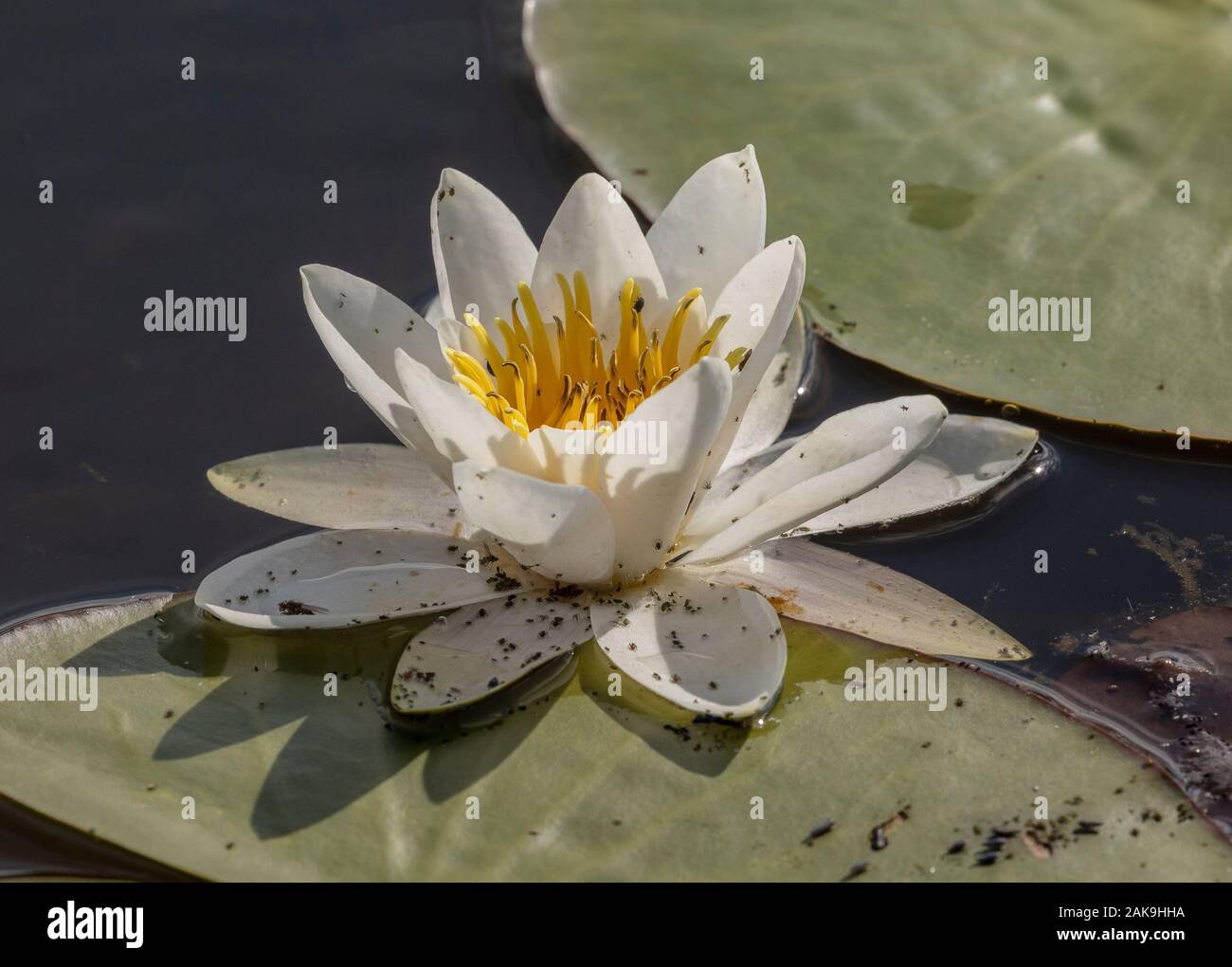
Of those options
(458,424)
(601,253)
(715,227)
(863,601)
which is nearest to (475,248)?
(601,253)

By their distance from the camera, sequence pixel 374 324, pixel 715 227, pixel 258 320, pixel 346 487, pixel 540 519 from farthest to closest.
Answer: pixel 258 320
pixel 346 487
pixel 715 227
pixel 374 324
pixel 540 519

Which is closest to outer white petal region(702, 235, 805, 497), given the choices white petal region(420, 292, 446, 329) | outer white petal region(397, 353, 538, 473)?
outer white petal region(397, 353, 538, 473)

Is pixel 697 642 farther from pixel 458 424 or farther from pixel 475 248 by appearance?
pixel 475 248

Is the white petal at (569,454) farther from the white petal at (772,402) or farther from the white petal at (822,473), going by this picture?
the white petal at (772,402)

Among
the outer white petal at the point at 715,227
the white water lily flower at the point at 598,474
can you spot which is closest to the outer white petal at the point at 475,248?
the white water lily flower at the point at 598,474

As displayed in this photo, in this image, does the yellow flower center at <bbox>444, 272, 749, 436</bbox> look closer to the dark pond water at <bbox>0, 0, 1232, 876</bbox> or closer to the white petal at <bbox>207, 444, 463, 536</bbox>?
the white petal at <bbox>207, 444, 463, 536</bbox>

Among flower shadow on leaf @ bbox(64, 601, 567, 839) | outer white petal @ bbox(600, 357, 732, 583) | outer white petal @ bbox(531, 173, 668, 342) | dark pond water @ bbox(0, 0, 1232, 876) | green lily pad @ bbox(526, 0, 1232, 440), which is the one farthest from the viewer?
green lily pad @ bbox(526, 0, 1232, 440)
